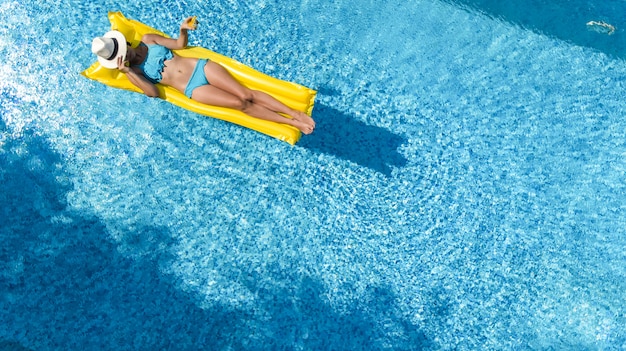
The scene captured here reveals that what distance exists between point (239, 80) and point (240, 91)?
227mm

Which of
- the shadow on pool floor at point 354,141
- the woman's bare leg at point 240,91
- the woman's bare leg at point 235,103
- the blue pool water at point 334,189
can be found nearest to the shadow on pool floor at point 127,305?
the blue pool water at point 334,189

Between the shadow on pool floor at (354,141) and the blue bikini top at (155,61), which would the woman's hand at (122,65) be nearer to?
the blue bikini top at (155,61)

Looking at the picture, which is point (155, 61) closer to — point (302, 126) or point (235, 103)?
point (235, 103)

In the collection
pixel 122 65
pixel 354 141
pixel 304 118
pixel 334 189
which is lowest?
pixel 334 189

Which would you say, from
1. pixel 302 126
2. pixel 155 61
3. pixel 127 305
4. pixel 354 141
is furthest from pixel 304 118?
pixel 127 305

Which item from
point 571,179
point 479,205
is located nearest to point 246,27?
point 479,205

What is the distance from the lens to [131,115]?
420cm

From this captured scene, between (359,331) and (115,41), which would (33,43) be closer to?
(115,41)

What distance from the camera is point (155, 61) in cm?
354

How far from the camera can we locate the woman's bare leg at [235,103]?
11.7 ft

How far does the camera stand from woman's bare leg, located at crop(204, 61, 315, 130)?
3.54 metres

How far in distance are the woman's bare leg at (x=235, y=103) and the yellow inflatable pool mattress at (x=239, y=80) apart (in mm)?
50

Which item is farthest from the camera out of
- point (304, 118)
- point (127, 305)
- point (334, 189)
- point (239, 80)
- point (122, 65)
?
point (334, 189)

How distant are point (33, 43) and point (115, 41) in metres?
1.52
